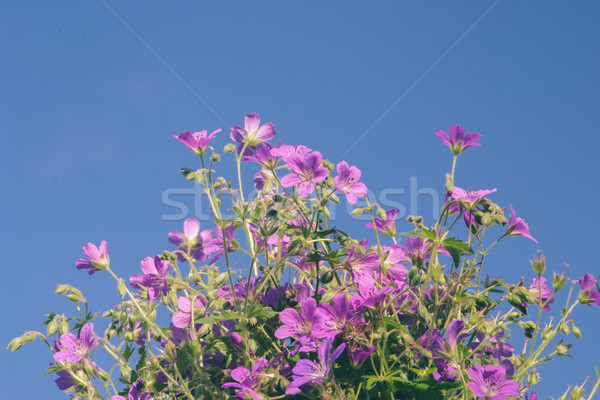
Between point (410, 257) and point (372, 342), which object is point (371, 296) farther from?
point (410, 257)

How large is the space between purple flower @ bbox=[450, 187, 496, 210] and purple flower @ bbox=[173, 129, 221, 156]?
2.66 ft

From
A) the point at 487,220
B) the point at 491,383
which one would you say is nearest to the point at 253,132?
the point at 487,220

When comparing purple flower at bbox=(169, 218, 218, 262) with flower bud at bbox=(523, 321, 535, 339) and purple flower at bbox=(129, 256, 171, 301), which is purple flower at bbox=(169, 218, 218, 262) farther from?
flower bud at bbox=(523, 321, 535, 339)

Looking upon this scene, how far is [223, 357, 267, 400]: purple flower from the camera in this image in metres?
1.53

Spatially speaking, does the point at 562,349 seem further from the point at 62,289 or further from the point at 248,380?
the point at 62,289

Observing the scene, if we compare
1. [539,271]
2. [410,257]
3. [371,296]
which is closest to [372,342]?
[371,296]

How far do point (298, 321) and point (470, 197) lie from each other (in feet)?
2.18

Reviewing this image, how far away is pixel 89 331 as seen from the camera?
76.2 inches

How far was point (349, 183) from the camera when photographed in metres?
1.81

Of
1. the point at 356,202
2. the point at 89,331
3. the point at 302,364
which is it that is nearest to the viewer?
the point at 302,364

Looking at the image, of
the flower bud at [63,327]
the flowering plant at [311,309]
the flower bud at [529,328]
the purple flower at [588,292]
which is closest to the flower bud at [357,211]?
the flowering plant at [311,309]

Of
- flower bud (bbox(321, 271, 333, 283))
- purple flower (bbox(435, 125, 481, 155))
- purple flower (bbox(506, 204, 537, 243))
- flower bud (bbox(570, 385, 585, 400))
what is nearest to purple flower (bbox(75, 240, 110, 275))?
flower bud (bbox(321, 271, 333, 283))

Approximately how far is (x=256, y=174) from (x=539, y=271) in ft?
3.19

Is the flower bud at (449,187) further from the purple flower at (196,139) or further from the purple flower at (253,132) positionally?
the purple flower at (196,139)
